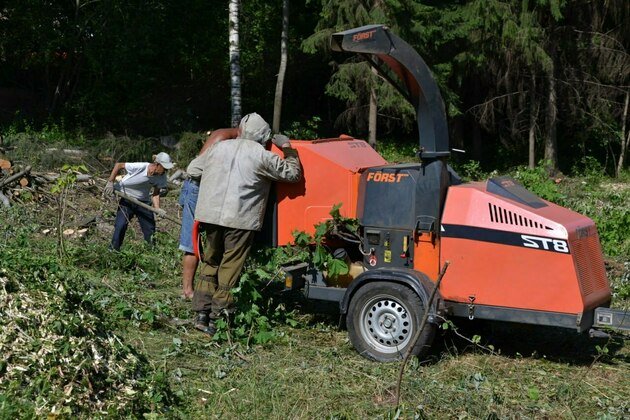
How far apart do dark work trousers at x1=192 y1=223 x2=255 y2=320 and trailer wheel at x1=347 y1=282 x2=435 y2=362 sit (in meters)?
1.10

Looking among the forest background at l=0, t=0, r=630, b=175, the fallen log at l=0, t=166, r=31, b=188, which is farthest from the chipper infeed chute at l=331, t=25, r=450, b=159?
the forest background at l=0, t=0, r=630, b=175

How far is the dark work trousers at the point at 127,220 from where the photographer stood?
33.9 ft

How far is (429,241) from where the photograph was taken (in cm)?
699

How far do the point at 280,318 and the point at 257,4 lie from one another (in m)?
18.9

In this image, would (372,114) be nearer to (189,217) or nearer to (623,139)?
(623,139)

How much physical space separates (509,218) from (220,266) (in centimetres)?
255

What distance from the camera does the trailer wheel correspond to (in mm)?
6809

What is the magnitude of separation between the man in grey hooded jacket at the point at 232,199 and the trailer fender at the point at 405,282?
3.27 ft

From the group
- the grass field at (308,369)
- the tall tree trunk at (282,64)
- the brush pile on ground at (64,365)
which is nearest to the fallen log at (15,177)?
the grass field at (308,369)

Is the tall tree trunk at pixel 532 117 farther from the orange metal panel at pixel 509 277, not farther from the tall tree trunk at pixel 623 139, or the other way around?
the orange metal panel at pixel 509 277

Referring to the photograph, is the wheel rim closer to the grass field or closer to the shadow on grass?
the grass field

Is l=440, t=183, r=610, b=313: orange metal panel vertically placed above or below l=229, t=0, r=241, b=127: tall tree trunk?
below

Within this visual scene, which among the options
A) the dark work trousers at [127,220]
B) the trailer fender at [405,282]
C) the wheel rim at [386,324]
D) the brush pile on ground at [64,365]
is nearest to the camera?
the brush pile on ground at [64,365]

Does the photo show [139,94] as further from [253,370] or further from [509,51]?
[253,370]
